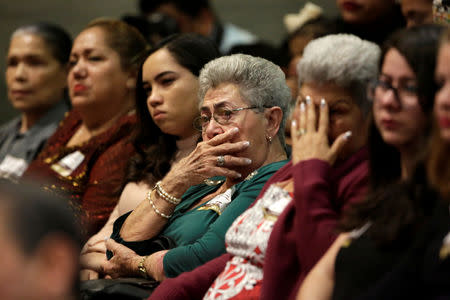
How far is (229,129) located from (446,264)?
131cm

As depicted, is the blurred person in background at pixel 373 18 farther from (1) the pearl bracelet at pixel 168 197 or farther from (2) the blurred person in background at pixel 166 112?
(1) the pearl bracelet at pixel 168 197

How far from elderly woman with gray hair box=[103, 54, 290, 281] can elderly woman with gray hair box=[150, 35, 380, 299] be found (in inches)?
13.9

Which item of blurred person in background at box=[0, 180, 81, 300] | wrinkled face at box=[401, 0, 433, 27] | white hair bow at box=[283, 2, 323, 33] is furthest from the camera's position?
white hair bow at box=[283, 2, 323, 33]

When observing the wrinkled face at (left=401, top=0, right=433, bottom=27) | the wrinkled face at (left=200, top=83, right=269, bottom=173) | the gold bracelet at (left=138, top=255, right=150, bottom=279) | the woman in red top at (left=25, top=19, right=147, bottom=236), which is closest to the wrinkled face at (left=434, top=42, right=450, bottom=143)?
the wrinkled face at (left=200, top=83, right=269, bottom=173)

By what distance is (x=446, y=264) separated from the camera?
5.36 feet

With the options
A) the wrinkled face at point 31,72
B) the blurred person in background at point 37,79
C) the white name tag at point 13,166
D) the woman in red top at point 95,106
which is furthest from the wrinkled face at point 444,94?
the wrinkled face at point 31,72

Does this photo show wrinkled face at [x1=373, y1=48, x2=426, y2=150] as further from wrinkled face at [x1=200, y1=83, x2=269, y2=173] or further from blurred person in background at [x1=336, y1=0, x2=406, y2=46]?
blurred person in background at [x1=336, y1=0, x2=406, y2=46]

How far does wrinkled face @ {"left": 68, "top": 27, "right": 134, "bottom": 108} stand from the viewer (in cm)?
420

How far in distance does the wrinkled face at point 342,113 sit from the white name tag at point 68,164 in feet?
6.50

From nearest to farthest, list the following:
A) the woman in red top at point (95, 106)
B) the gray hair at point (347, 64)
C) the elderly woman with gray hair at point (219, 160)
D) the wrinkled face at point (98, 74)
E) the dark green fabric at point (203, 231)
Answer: the gray hair at point (347, 64), the dark green fabric at point (203, 231), the elderly woman with gray hair at point (219, 160), the woman in red top at point (95, 106), the wrinkled face at point (98, 74)

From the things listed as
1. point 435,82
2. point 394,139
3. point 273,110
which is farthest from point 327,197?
point 273,110

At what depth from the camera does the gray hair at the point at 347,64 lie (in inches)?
87.1

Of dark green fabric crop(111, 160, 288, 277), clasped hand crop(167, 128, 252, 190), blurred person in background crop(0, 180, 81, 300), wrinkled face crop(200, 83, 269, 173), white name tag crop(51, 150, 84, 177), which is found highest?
blurred person in background crop(0, 180, 81, 300)

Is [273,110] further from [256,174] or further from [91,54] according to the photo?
[91,54]
